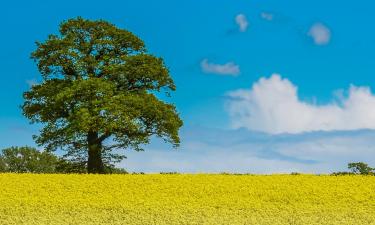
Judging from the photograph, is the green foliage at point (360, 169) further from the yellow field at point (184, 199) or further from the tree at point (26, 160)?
the tree at point (26, 160)

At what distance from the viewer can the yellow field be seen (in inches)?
931

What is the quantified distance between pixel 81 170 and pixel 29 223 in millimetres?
20621

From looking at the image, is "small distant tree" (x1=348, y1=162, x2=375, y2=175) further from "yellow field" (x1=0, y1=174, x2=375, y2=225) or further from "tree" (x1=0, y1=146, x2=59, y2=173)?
"tree" (x1=0, y1=146, x2=59, y2=173)

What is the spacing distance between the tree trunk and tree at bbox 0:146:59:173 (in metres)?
21.0

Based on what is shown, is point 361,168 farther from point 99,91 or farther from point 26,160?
point 26,160

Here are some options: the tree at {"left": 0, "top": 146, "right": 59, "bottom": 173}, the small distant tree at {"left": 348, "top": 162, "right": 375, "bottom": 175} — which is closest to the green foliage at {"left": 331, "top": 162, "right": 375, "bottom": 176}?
the small distant tree at {"left": 348, "top": 162, "right": 375, "bottom": 175}

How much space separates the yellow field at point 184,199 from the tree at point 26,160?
2931 centimetres

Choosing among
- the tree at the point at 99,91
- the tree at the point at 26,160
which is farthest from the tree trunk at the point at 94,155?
the tree at the point at 26,160

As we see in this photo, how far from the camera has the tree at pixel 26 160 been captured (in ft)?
205

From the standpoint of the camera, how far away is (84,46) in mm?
42375

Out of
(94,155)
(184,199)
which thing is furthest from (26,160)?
(184,199)

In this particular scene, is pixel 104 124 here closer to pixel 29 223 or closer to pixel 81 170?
pixel 81 170

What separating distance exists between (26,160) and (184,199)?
131 feet

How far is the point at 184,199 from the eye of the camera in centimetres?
2684
